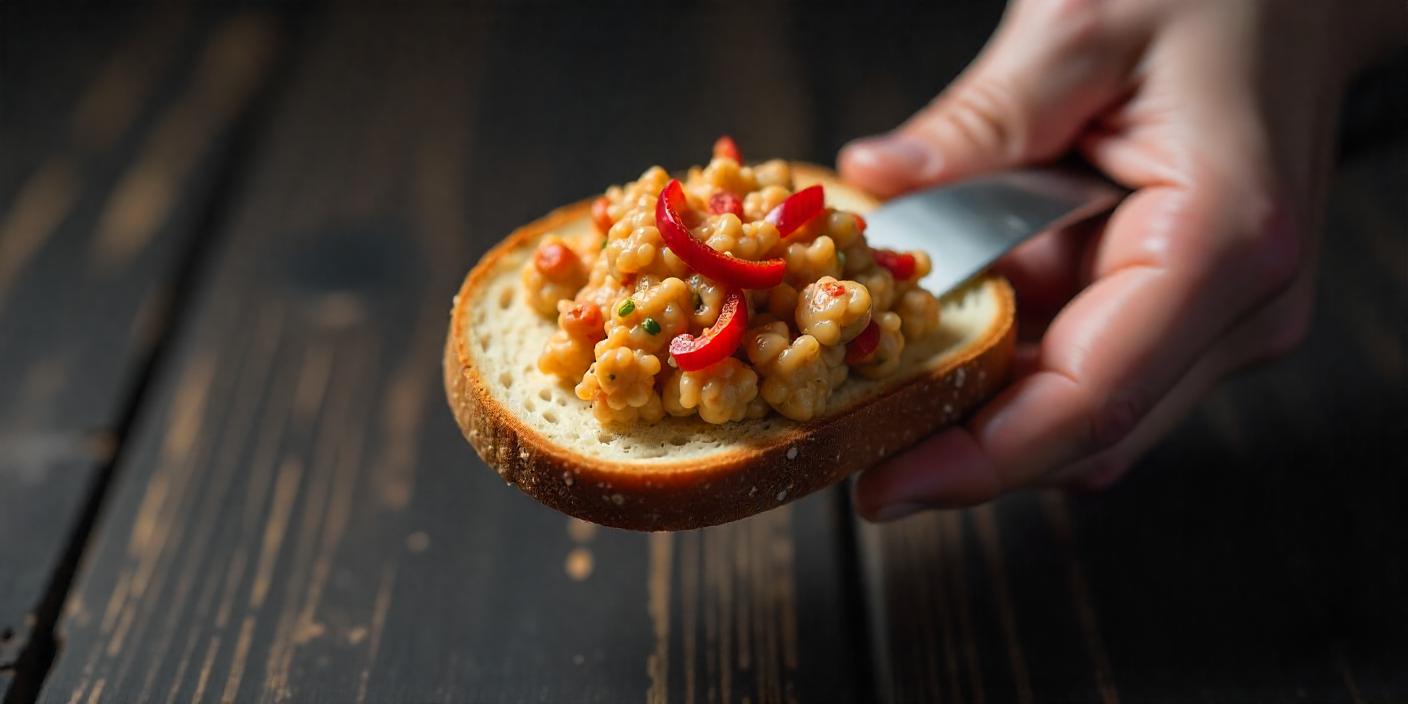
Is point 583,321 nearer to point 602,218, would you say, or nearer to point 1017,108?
point 602,218

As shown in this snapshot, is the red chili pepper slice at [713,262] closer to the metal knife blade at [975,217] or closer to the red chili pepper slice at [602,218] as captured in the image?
the red chili pepper slice at [602,218]

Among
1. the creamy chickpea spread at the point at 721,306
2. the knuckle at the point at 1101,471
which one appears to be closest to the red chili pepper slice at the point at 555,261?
the creamy chickpea spread at the point at 721,306

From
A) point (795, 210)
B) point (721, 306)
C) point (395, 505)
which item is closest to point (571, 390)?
point (721, 306)

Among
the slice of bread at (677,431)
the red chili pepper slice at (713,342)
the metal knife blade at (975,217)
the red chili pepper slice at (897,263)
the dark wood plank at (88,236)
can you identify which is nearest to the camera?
the red chili pepper slice at (713,342)

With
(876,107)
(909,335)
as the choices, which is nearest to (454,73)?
(876,107)

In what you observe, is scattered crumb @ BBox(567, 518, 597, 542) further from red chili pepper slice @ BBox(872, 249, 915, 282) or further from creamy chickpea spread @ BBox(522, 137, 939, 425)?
red chili pepper slice @ BBox(872, 249, 915, 282)
